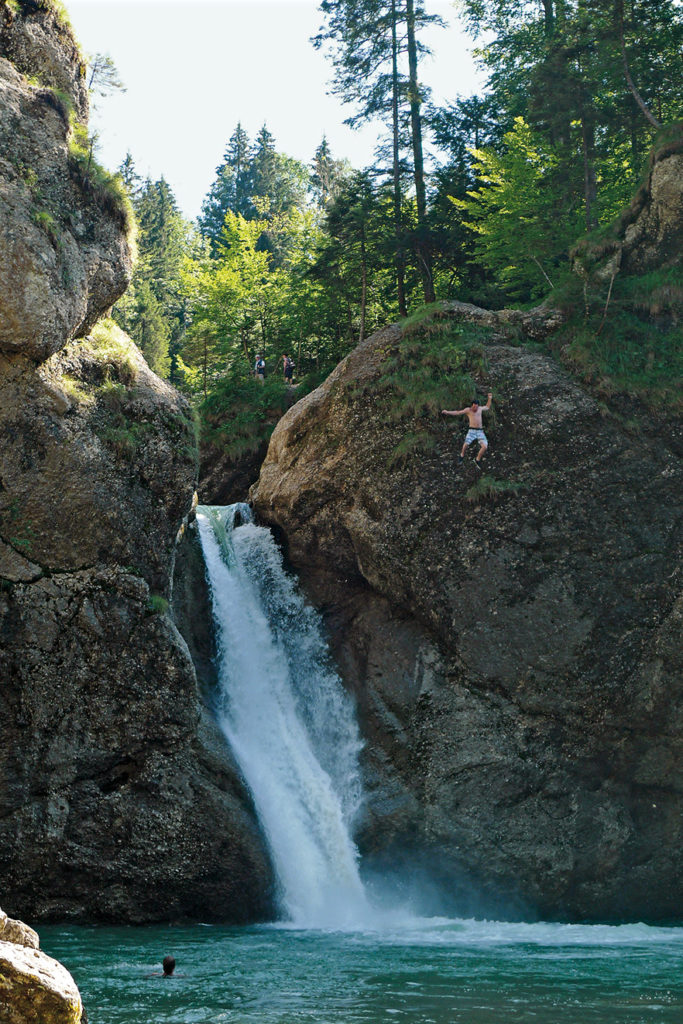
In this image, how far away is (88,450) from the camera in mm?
17312

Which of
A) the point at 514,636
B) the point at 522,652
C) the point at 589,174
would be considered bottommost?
the point at 522,652

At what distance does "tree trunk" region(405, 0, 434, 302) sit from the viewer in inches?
1243

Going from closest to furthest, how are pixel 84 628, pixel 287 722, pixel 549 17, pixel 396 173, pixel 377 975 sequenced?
pixel 377 975 → pixel 84 628 → pixel 287 722 → pixel 396 173 → pixel 549 17

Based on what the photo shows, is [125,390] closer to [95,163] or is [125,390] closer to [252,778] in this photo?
[95,163]

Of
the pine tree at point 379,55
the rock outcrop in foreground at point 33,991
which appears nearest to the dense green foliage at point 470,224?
the pine tree at point 379,55

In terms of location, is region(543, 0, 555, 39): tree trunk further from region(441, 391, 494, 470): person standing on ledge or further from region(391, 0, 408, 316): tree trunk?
region(441, 391, 494, 470): person standing on ledge

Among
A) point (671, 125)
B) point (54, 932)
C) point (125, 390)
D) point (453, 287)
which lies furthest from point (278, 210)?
Result: point (54, 932)

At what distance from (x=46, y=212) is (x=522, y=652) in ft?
40.5

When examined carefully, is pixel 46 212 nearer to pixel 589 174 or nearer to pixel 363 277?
pixel 363 277

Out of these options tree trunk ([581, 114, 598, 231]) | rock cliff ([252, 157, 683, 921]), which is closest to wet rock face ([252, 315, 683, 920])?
rock cliff ([252, 157, 683, 921])

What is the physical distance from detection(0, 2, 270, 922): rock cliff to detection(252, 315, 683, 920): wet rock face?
3.77 m

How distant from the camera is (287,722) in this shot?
1938 centimetres

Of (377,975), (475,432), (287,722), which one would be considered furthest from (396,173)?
(377,975)

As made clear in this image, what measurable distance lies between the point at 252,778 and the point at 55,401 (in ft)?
26.1
